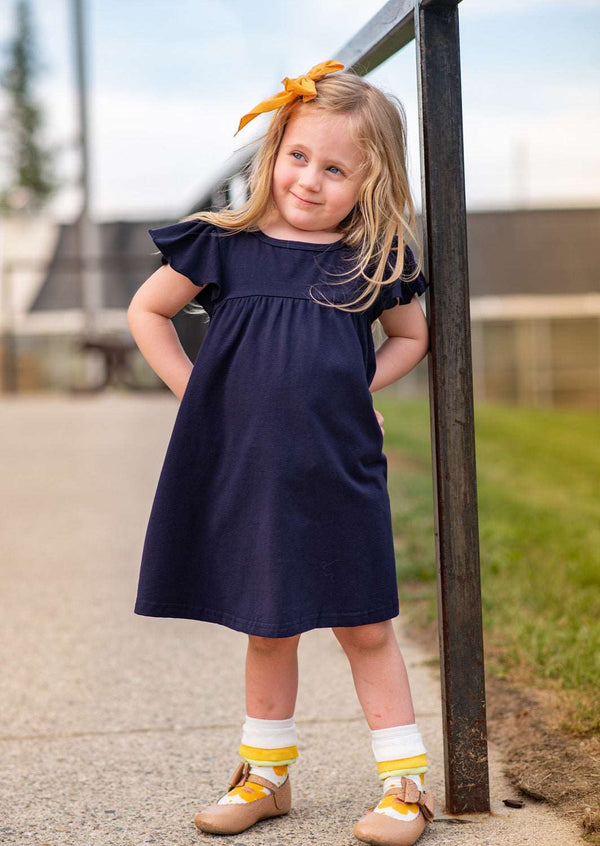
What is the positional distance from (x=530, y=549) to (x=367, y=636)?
240 centimetres

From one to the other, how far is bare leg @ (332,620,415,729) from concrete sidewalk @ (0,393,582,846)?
20 centimetres

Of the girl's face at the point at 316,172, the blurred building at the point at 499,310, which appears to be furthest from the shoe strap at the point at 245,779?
the blurred building at the point at 499,310

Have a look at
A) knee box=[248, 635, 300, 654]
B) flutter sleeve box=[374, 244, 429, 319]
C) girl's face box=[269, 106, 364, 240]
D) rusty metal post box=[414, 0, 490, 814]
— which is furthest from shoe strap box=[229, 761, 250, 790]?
girl's face box=[269, 106, 364, 240]

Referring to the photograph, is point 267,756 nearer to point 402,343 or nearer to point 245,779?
point 245,779

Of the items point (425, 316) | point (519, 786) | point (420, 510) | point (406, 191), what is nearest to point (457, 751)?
point (519, 786)

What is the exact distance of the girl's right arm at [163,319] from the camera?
181 centimetres

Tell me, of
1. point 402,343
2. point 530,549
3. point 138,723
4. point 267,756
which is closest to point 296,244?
point 402,343

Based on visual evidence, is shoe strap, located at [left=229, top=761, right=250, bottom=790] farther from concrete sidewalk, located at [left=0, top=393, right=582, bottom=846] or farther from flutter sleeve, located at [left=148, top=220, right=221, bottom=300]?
flutter sleeve, located at [left=148, top=220, right=221, bottom=300]

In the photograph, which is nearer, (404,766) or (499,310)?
(404,766)

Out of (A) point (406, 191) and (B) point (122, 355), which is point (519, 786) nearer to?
(A) point (406, 191)

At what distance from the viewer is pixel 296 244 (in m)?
1.78

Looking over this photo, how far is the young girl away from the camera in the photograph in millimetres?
1681

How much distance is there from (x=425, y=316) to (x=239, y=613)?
0.62 m

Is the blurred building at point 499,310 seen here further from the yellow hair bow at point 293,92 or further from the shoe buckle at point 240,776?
the shoe buckle at point 240,776
